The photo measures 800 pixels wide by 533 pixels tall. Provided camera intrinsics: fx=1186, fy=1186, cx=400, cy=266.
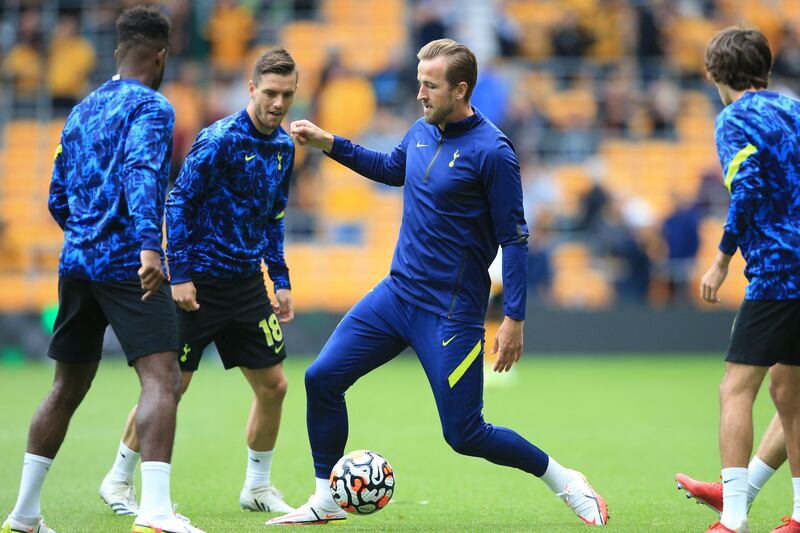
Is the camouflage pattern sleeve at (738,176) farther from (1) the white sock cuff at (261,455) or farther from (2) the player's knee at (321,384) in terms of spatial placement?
(1) the white sock cuff at (261,455)

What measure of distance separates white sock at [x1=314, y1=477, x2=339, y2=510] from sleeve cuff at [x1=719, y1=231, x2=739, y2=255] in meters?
2.56

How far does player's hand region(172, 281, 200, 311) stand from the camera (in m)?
6.72

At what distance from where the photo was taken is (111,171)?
6129mm

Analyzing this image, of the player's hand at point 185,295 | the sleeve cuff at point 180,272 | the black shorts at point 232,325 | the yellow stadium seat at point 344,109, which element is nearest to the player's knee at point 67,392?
the player's hand at point 185,295

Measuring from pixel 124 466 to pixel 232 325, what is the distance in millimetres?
1108

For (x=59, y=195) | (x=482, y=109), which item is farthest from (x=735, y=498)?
(x=482, y=109)

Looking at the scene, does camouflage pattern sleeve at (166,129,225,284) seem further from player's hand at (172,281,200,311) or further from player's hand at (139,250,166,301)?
player's hand at (139,250,166,301)

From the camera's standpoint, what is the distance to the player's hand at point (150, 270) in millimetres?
5797

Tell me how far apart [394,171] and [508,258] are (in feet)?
3.33

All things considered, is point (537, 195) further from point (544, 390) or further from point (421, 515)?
point (421, 515)

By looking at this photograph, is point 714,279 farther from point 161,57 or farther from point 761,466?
point 161,57

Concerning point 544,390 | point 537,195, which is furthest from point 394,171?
point 537,195

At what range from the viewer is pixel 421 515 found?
23.5ft

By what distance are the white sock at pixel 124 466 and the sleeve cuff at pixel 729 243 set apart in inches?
147
